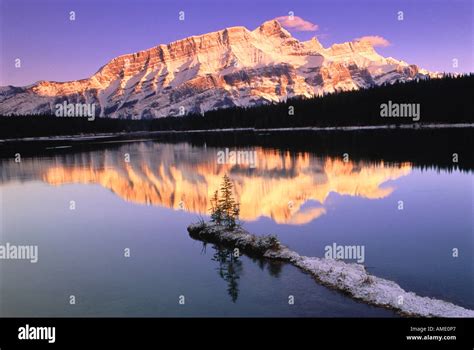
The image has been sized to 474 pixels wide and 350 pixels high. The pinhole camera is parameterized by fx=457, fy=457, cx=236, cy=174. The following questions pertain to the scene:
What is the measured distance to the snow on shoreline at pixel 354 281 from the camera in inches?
666

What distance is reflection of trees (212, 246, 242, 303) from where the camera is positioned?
65.9 ft

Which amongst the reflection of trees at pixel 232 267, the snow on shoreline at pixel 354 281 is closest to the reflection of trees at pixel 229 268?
the reflection of trees at pixel 232 267

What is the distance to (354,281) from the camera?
19750 mm

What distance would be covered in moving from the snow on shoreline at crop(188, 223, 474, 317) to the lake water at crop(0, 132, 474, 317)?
0.62m

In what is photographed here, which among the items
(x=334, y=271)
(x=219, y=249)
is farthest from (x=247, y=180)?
(x=334, y=271)

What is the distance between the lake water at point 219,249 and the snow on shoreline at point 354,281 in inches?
24.3

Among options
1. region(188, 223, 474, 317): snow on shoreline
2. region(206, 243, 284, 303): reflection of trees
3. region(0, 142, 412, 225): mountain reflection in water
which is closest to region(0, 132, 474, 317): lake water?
region(206, 243, 284, 303): reflection of trees

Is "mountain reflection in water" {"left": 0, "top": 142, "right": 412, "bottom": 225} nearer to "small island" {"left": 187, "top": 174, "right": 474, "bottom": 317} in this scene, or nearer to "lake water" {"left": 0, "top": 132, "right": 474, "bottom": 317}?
"lake water" {"left": 0, "top": 132, "right": 474, "bottom": 317}

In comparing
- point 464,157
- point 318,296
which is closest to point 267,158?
point 464,157

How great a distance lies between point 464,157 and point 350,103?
406 ft
